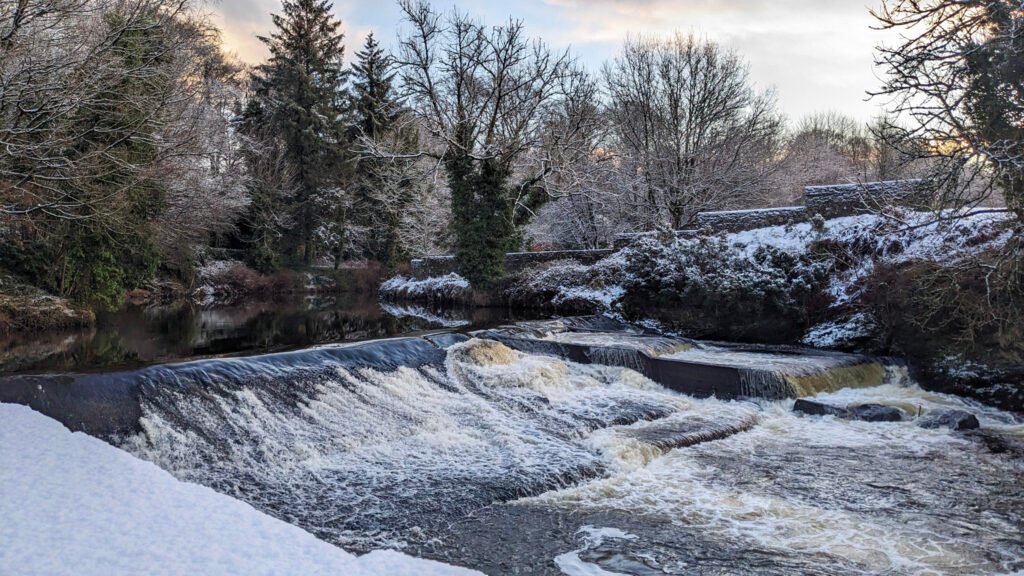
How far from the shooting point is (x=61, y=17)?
849 cm

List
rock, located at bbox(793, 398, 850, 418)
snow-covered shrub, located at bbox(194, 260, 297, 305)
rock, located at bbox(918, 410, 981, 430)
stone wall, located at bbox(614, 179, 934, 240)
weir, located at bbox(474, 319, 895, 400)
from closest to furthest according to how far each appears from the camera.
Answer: rock, located at bbox(918, 410, 981, 430)
rock, located at bbox(793, 398, 850, 418)
weir, located at bbox(474, 319, 895, 400)
stone wall, located at bbox(614, 179, 934, 240)
snow-covered shrub, located at bbox(194, 260, 297, 305)

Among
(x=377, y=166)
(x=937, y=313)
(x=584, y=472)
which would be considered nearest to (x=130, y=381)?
(x=584, y=472)

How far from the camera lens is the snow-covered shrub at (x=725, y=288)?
15.0 meters

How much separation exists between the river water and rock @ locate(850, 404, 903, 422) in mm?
153

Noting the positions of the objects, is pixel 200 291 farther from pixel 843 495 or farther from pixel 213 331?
pixel 843 495

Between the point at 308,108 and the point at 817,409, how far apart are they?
3051 cm

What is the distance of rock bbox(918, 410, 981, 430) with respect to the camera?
867cm

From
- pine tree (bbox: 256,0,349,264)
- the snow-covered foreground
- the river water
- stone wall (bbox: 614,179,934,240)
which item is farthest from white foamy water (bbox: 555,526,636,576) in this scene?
pine tree (bbox: 256,0,349,264)

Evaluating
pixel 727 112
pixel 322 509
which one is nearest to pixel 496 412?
pixel 322 509

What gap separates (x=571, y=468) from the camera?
675 centimetres

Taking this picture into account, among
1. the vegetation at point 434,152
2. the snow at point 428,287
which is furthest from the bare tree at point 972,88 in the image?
the snow at point 428,287

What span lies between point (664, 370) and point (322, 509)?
22.2ft

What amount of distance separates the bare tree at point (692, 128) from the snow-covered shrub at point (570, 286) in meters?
4.61

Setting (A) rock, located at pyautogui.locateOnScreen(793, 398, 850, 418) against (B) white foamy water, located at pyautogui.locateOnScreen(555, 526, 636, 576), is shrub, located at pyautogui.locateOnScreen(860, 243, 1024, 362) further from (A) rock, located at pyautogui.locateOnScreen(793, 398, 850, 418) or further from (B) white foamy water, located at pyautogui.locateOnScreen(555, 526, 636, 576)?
(B) white foamy water, located at pyautogui.locateOnScreen(555, 526, 636, 576)
